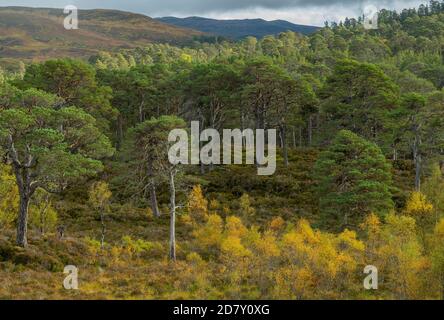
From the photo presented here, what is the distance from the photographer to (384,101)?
4500cm

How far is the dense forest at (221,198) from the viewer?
74.3ft

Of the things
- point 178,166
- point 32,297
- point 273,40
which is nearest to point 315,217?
point 178,166

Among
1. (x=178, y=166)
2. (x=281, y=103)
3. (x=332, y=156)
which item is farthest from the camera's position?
(x=281, y=103)

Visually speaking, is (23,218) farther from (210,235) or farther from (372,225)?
(372,225)

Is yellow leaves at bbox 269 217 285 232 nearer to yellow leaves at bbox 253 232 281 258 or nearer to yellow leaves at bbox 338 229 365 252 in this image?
yellow leaves at bbox 253 232 281 258

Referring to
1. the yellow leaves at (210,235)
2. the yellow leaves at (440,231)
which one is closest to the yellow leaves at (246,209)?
the yellow leaves at (210,235)

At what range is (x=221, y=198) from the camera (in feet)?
139

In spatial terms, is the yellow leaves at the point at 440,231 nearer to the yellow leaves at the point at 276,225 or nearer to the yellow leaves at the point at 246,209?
the yellow leaves at the point at 276,225

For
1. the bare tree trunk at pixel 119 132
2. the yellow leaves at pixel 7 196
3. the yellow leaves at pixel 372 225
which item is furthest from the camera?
the bare tree trunk at pixel 119 132

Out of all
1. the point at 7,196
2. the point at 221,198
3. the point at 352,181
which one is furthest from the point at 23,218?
the point at 352,181

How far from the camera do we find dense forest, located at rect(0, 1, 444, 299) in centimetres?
2264

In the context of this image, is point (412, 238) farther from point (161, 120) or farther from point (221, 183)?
point (221, 183)

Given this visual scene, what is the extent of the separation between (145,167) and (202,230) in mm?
10694

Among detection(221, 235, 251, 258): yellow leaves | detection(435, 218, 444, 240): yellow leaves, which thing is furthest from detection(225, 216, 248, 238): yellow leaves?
detection(435, 218, 444, 240): yellow leaves
